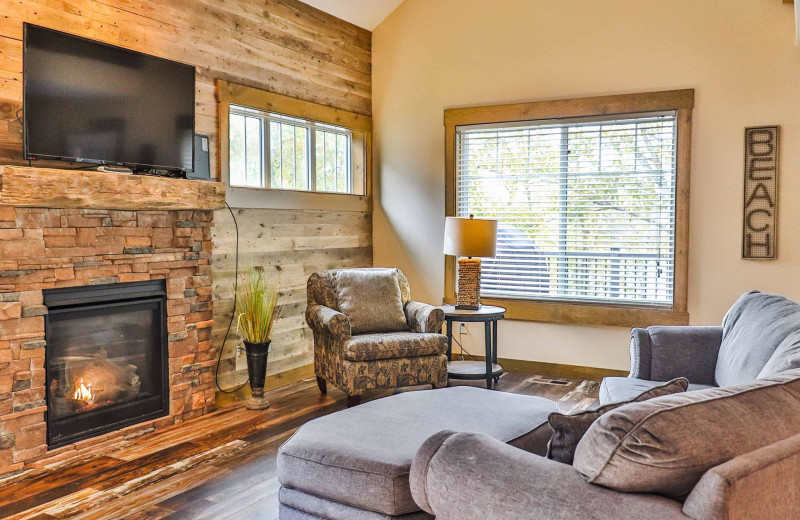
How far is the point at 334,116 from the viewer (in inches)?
227

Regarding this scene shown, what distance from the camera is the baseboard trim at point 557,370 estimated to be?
17.5 ft

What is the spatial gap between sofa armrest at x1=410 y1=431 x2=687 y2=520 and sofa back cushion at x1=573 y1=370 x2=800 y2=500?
1.5 inches

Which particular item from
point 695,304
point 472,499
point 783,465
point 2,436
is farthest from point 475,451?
point 695,304

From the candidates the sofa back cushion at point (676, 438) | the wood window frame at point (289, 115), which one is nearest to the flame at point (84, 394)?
the wood window frame at point (289, 115)

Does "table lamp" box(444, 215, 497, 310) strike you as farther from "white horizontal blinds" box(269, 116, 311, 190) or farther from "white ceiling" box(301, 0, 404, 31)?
"white ceiling" box(301, 0, 404, 31)

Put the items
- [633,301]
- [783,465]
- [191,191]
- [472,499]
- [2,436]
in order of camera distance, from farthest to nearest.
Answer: [633,301] < [191,191] < [2,436] < [472,499] < [783,465]

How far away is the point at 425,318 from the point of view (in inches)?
185

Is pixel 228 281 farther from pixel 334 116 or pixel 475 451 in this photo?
pixel 475 451

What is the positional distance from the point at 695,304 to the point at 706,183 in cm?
88

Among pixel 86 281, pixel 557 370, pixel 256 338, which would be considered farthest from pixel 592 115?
pixel 86 281

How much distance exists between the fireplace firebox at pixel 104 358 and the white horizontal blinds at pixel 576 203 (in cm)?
284

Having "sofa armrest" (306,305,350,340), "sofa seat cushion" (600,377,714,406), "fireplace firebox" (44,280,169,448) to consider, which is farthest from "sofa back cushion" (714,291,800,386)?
"fireplace firebox" (44,280,169,448)

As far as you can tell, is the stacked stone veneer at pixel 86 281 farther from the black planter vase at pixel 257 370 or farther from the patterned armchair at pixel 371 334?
the patterned armchair at pixel 371 334

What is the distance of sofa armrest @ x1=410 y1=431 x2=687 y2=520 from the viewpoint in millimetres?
1378
